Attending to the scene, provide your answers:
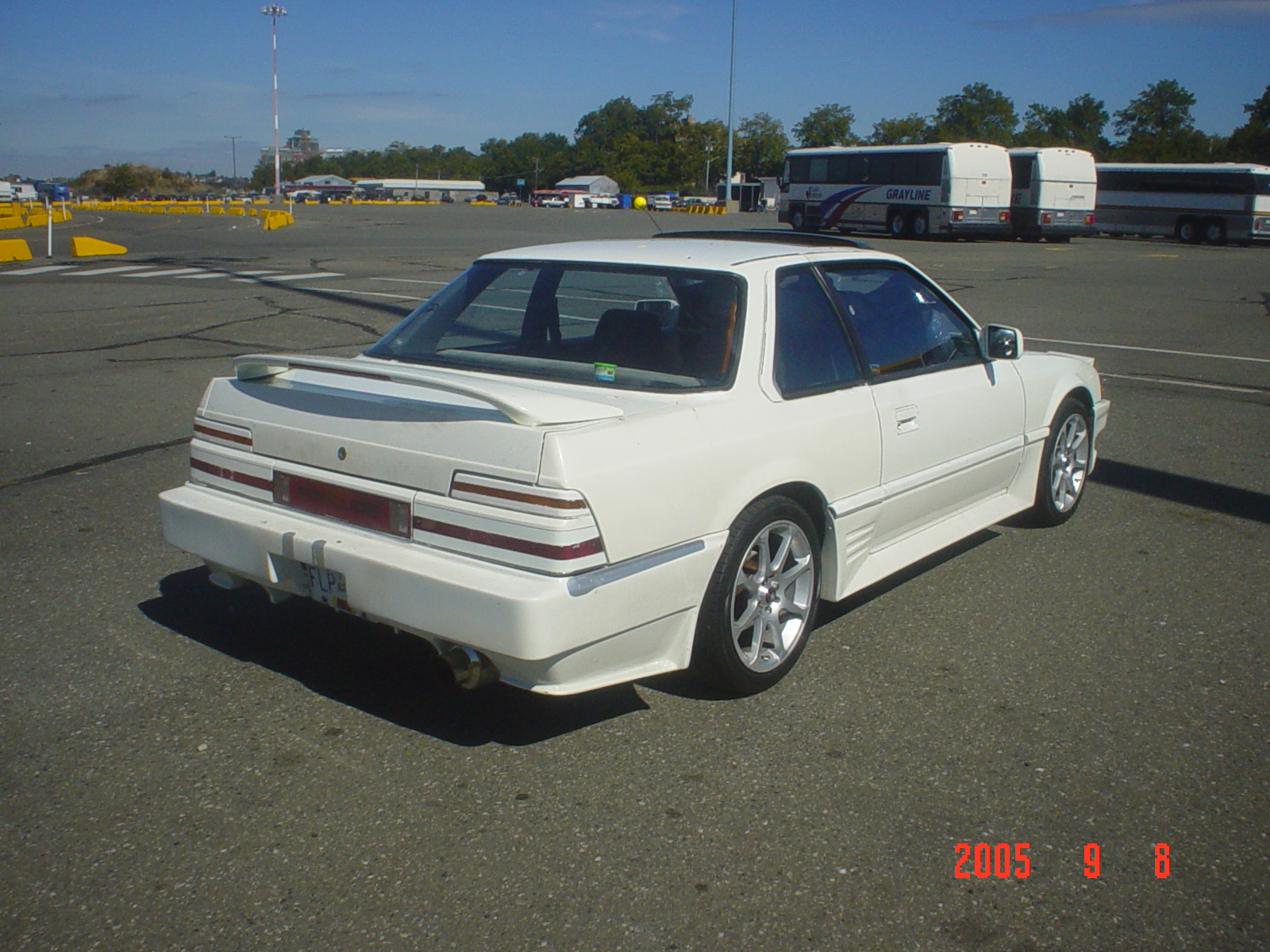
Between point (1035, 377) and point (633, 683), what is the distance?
264 cm

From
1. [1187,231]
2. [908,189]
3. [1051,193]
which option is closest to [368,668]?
[908,189]

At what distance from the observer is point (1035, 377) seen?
5.31 metres

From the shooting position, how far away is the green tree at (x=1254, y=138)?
3098 inches

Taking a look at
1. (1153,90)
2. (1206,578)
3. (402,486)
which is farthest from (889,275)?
(1153,90)

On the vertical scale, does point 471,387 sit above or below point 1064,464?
above

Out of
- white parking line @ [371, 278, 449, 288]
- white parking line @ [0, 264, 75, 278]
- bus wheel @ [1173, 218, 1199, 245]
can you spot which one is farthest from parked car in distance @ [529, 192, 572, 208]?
white parking line @ [371, 278, 449, 288]

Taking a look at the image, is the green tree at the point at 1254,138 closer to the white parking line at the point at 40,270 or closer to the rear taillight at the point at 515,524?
the white parking line at the point at 40,270

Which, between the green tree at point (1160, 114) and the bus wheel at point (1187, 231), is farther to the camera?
the green tree at point (1160, 114)

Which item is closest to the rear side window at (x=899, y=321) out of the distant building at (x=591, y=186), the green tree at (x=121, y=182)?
the distant building at (x=591, y=186)

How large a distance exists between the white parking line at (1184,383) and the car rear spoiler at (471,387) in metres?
8.18

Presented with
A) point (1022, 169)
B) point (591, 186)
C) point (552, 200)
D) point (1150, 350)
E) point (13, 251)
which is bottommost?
point (1150, 350)

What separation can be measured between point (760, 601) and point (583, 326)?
1251mm

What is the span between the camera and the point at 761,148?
125 metres
